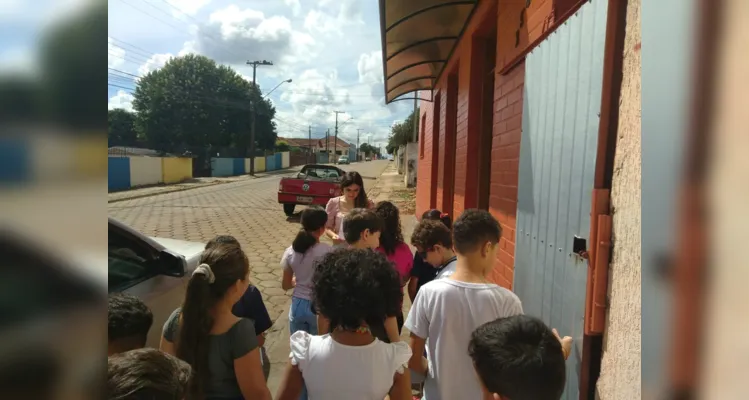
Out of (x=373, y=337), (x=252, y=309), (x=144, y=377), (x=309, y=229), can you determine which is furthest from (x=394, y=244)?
(x=144, y=377)

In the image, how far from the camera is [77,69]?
0.41 metres

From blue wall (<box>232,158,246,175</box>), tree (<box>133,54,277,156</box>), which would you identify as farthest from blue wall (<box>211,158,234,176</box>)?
tree (<box>133,54,277,156</box>)

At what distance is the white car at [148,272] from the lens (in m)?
2.61

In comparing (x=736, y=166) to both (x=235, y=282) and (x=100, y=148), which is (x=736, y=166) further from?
(x=235, y=282)

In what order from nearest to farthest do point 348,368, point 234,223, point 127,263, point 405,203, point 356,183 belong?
point 348,368
point 127,263
point 356,183
point 234,223
point 405,203

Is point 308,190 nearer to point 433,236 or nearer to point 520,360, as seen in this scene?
point 433,236

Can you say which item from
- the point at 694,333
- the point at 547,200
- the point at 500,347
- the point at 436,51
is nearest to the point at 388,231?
the point at 547,200

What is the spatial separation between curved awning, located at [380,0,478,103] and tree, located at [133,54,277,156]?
29.7 meters

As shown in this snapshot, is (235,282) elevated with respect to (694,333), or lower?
lower

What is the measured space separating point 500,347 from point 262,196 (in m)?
18.0

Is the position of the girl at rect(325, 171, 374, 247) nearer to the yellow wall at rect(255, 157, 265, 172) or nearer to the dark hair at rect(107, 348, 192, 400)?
the dark hair at rect(107, 348, 192, 400)

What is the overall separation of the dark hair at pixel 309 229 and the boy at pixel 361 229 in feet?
1.11

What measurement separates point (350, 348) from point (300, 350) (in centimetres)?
20

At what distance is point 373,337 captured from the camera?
1700mm
